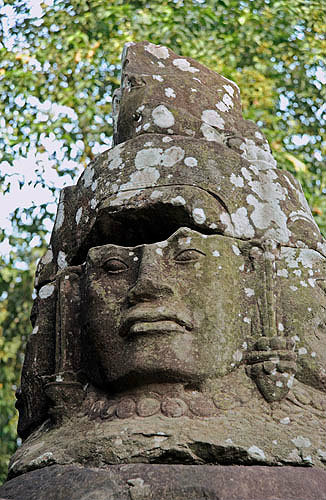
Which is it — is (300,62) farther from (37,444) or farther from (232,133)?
(37,444)

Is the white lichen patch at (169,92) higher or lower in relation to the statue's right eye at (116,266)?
higher

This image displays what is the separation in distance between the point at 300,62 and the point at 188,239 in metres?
5.46

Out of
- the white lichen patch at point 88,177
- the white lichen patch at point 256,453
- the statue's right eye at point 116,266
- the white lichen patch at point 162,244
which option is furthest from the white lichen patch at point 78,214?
the white lichen patch at point 256,453

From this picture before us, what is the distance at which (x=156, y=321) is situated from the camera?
3.32m

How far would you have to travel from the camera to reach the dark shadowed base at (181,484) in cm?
283

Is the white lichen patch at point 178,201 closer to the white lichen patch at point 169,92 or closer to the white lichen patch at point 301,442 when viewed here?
the white lichen patch at point 169,92

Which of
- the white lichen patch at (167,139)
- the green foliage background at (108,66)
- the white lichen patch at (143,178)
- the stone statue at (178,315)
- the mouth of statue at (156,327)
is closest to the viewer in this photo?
the stone statue at (178,315)

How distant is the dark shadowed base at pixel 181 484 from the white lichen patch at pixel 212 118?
6.73ft

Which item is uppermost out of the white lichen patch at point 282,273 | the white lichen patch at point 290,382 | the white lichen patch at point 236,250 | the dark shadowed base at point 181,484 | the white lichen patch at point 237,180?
the white lichen patch at point 237,180

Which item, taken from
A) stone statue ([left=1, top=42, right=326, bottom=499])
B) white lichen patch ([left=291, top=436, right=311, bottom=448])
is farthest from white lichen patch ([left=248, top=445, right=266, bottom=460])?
white lichen patch ([left=291, top=436, right=311, bottom=448])

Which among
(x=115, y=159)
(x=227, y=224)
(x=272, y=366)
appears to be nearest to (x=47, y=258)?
(x=115, y=159)

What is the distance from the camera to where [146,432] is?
3.10 metres

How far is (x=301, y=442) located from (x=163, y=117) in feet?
6.03

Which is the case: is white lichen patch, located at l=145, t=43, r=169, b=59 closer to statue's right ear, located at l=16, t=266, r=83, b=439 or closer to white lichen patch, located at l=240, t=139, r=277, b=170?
white lichen patch, located at l=240, t=139, r=277, b=170
